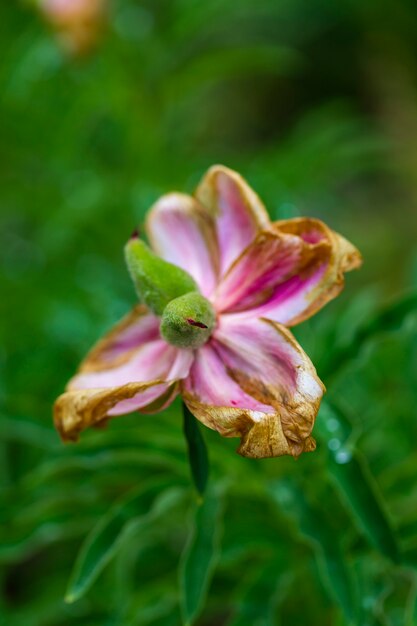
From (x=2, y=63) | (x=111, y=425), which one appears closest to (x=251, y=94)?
(x=2, y=63)

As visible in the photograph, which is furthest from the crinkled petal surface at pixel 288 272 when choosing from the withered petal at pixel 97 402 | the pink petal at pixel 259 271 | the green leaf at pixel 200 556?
the green leaf at pixel 200 556

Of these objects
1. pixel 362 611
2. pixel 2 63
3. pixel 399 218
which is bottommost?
pixel 399 218

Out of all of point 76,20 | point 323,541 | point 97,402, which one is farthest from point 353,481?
point 76,20

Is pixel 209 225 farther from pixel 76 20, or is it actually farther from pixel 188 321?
pixel 76 20

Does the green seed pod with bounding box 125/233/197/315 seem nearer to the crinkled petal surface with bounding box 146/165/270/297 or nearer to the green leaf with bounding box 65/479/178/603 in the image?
the crinkled petal surface with bounding box 146/165/270/297

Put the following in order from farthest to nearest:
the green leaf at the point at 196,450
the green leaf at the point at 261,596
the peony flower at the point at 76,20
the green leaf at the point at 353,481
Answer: the peony flower at the point at 76,20
the green leaf at the point at 261,596
the green leaf at the point at 353,481
the green leaf at the point at 196,450

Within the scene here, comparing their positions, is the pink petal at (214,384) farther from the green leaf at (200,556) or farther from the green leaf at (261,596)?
the green leaf at (261,596)

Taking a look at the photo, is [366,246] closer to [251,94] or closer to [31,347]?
[251,94]
